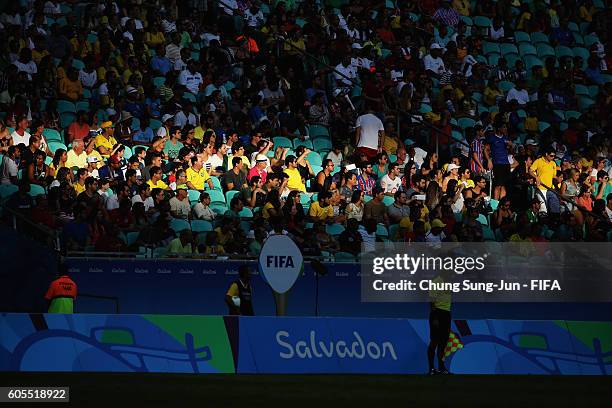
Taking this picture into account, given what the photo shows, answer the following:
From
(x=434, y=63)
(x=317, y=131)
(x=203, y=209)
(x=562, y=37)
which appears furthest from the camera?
(x=562, y=37)

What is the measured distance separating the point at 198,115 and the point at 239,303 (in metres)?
6.27

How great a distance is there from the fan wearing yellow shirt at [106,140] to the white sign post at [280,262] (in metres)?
5.62

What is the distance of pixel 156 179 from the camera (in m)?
22.2

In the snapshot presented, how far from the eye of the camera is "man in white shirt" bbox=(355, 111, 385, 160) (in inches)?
990

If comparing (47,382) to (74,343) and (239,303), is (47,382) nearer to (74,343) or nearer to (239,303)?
(74,343)

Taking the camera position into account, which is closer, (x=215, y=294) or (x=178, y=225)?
(x=215, y=294)

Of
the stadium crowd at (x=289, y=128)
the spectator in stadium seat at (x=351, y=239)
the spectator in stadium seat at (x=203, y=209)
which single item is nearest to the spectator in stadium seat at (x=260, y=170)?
the stadium crowd at (x=289, y=128)

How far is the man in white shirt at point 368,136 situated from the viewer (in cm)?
2514

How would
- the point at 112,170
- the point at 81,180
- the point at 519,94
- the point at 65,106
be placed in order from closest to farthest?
the point at 81,180
the point at 112,170
the point at 65,106
the point at 519,94

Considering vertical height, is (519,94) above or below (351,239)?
above

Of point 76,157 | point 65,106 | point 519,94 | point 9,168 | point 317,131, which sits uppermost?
point 519,94

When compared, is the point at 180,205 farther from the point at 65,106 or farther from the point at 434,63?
the point at 434,63

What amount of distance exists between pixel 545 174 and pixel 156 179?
28.0 ft

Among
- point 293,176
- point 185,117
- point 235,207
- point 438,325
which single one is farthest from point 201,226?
point 438,325
